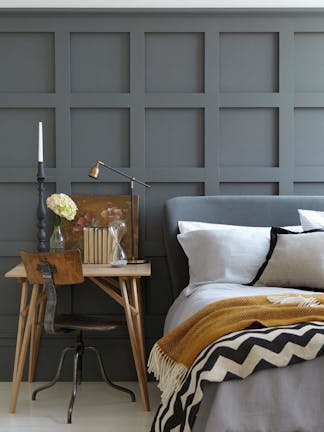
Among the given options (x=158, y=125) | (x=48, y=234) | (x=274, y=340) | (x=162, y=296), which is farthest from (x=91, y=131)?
(x=274, y=340)

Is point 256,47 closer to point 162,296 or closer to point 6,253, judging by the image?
point 162,296

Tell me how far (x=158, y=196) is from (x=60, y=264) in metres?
1.06

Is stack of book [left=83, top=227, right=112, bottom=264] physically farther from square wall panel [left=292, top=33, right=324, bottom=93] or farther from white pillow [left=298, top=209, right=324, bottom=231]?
square wall panel [left=292, top=33, right=324, bottom=93]

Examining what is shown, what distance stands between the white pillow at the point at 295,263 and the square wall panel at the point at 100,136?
1178 mm

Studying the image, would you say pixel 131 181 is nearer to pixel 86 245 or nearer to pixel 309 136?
pixel 86 245

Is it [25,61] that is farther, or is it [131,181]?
[25,61]

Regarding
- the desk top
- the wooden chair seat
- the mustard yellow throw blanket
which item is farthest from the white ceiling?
the mustard yellow throw blanket

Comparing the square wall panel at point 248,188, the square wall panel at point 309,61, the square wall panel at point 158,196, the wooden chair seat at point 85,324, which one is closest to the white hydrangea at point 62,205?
the square wall panel at point 158,196

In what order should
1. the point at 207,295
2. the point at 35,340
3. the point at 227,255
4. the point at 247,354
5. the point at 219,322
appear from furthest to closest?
the point at 35,340, the point at 227,255, the point at 207,295, the point at 219,322, the point at 247,354

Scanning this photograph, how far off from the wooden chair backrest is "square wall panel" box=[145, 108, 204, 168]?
43.3 inches

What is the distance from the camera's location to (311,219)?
418 centimetres

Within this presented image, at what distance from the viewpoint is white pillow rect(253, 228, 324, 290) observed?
378 centimetres

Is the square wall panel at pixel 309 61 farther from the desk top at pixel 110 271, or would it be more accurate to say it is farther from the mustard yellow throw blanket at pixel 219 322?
the mustard yellow throw blanket at pixel 219 322

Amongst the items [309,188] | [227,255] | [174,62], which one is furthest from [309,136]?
[227,255]
